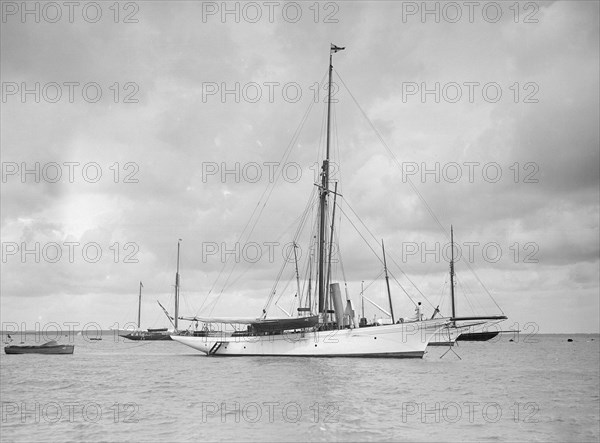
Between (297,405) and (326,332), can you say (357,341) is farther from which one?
(297,405)

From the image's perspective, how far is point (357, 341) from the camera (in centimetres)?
6569

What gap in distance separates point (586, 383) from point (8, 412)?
4324 cm

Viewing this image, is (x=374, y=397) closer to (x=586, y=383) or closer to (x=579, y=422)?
(x=579, y=422)

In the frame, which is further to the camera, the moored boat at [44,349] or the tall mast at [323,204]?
the moored boat at [44,349]

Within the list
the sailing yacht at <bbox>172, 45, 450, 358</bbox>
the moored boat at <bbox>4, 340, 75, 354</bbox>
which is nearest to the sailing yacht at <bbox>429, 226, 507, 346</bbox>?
the sailing yacht at <bbox>172, 45, 450, 358</bbox>

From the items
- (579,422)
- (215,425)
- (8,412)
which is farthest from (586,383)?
(8,412)

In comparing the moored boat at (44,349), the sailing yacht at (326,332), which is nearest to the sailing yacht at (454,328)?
the sailing yacht at (326,332)

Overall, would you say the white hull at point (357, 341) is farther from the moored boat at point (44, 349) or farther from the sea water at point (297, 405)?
the moored boat at point (44, 349)

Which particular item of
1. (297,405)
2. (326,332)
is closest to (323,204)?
(326,332)

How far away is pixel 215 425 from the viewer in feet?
86.4

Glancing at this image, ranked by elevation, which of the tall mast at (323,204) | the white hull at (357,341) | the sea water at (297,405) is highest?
the tall mast at (323,204)

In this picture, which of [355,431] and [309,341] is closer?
[355,431]

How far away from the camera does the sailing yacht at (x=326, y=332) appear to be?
216ft

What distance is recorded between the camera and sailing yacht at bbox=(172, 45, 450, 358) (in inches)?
2586
